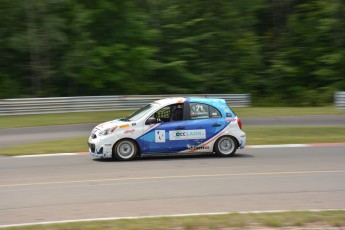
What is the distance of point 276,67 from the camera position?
38094mm

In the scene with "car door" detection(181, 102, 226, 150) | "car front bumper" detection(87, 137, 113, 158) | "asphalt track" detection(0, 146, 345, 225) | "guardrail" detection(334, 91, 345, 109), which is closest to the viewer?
"asphalt track" detection(0, 146, 345, 225)

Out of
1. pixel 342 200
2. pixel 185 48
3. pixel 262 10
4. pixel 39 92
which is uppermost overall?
pixel 262 10

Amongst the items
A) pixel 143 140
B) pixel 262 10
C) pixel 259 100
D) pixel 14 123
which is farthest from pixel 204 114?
pixel 262 10

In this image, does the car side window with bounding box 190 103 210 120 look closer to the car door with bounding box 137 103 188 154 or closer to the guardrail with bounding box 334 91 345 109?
the car door with bounding box 137 103 188 154

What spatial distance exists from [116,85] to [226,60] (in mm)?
8151

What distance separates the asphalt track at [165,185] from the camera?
860cm

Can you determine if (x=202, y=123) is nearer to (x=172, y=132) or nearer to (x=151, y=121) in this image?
(x=172, y=132)

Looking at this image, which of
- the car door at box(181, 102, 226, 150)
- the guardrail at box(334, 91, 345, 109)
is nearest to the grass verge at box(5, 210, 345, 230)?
the car door at box(181, 102, 226, 150)

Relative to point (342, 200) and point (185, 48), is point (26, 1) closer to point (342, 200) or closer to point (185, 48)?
point (185, 48)

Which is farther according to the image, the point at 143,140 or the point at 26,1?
the point at 26,1

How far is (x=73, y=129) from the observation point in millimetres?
21969

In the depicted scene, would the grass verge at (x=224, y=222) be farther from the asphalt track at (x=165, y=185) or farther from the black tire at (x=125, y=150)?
the black tire at (x=125, y=150)

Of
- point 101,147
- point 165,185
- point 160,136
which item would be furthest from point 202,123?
point 165,185

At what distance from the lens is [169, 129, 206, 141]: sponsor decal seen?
13906mm
